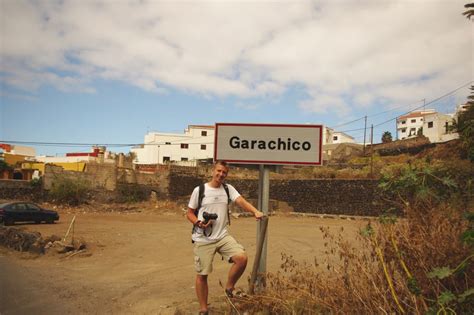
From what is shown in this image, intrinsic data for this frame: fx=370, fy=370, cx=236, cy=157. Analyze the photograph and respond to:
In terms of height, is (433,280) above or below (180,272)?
above

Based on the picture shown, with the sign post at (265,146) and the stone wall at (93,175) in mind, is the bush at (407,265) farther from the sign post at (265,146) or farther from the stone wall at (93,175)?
the stone wall at (93,175)

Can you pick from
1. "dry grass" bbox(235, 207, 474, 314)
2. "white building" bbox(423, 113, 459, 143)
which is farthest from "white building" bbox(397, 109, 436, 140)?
"dry grass" bbox(235, 207, 474, 314)

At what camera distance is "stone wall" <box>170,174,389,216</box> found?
2655 centimetres

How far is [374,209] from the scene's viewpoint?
84.5ft

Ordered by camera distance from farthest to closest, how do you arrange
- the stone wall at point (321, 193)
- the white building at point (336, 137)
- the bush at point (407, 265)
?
the white building at point (336, 137), the stone wall at point (321, 193), the bush at point (407, 265)

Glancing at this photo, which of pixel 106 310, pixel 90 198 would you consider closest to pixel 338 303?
pixel 106 310

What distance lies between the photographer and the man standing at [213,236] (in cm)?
377

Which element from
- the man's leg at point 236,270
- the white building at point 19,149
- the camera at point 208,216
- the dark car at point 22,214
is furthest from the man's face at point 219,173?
the white building at point 19,149

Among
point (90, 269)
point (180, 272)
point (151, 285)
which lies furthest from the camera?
point (90, 269)

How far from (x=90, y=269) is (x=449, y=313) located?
23.7 ft

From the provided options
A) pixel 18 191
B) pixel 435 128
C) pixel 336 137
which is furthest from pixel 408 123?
pixel 18 191

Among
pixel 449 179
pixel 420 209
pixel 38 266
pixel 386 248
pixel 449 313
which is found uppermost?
pixel 449 179

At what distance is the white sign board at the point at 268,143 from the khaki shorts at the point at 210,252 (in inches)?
34.9

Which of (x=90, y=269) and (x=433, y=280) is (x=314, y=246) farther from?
(x=433, y=280)
